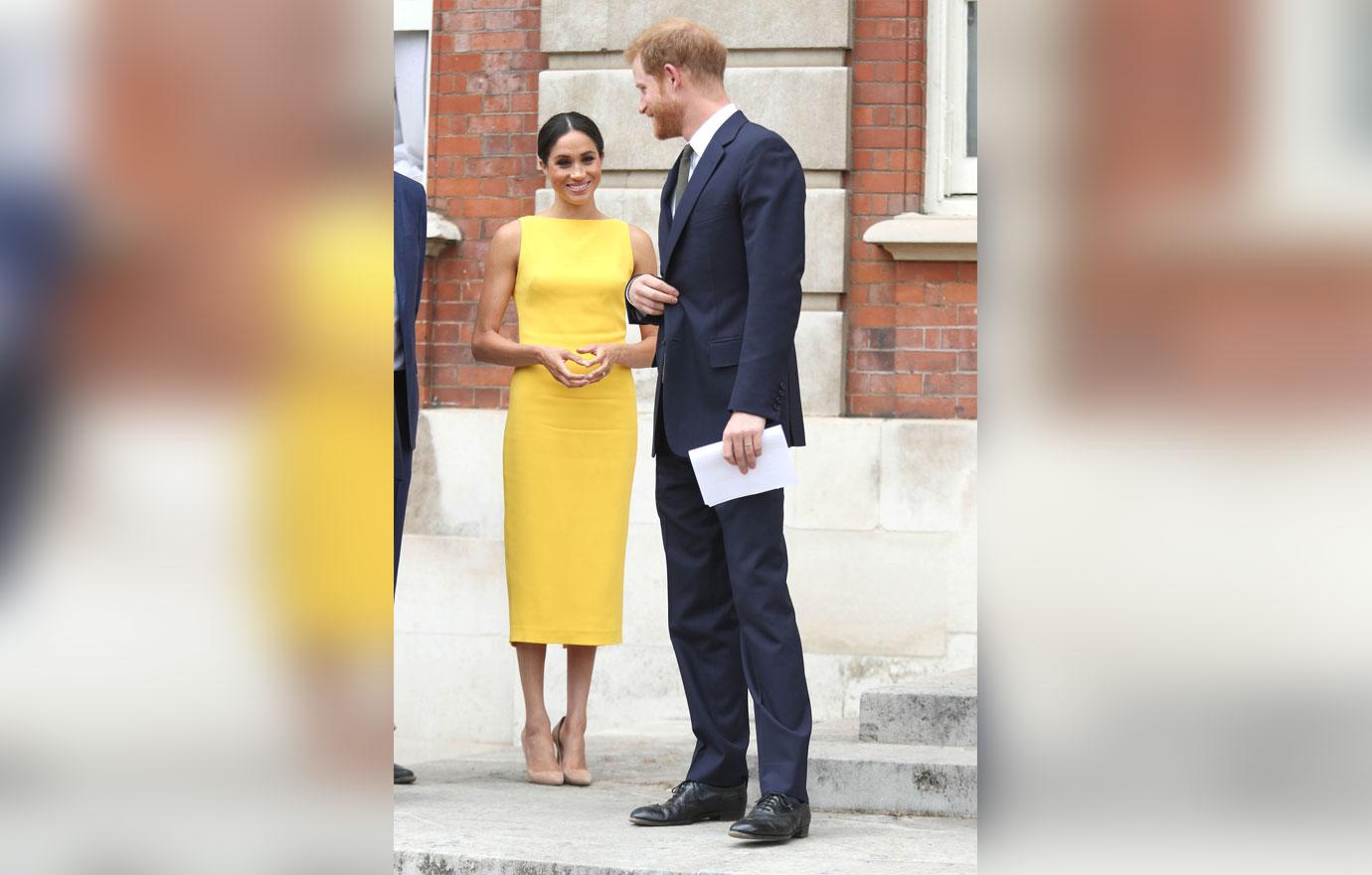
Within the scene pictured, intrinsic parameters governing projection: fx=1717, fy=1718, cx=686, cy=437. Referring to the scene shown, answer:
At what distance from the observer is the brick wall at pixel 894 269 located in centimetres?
660

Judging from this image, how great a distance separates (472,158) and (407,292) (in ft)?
9.25

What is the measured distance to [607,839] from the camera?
13.6 ft

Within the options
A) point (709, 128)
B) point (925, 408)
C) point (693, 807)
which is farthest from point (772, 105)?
point (693, 807)

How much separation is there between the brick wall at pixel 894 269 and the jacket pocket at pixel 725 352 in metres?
2.55

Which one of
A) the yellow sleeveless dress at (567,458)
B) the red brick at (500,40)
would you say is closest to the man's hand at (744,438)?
the yellow sleeveless dress at (567,458)

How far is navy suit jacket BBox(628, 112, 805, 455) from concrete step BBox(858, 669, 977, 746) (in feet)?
3.50

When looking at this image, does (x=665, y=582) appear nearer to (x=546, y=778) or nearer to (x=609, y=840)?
(x=546, y=778)

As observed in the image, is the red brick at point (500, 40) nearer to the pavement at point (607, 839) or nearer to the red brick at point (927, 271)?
the red brick at point (927, 271)

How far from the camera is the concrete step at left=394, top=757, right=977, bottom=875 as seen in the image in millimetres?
3830

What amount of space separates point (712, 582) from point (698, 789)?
1.72ft

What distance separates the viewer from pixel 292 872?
1.19 m

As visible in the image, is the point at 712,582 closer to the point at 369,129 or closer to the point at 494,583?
the point at 494,583

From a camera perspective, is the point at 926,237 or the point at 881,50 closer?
the point at 926,237

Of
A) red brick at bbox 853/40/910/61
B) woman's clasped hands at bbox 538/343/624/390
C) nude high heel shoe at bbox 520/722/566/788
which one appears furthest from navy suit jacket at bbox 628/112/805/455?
red brick at bbox 853/40/910/61
